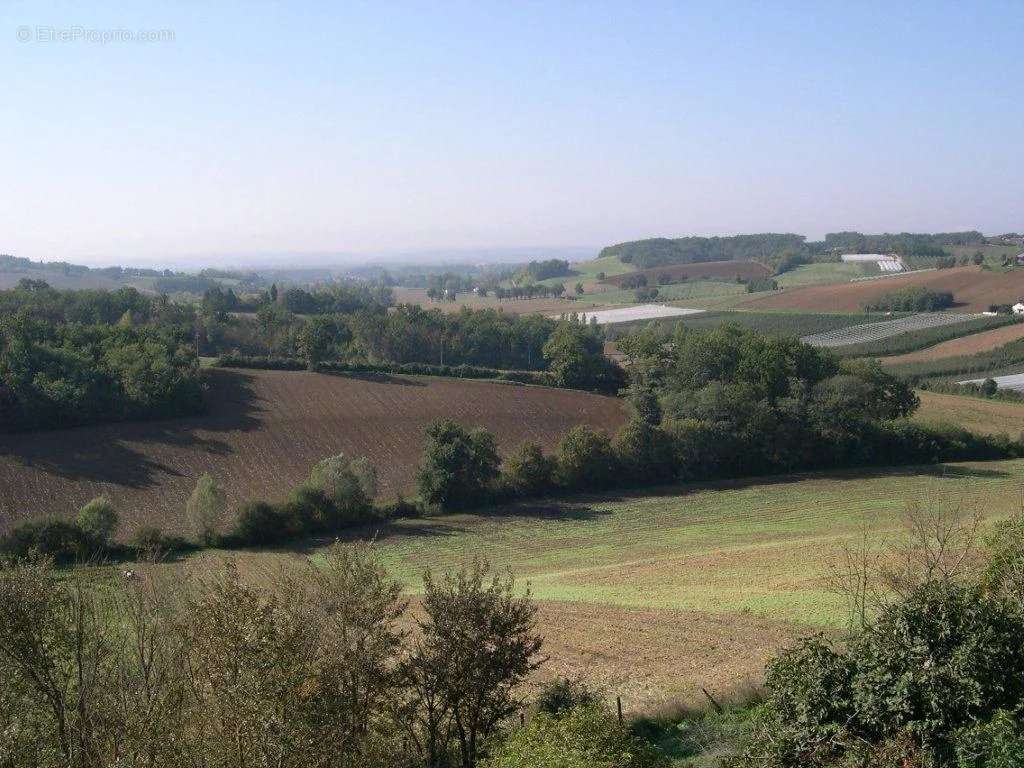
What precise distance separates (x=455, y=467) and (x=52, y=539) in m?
18.3

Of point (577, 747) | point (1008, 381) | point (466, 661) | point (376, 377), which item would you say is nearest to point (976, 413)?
point (1008, 381)

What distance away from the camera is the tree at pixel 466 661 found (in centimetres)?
1373

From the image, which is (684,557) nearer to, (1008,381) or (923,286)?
(1008,381)

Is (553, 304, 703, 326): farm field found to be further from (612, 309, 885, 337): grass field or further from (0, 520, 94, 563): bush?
(0, 520, 94, 563): bush

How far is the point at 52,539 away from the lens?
123 ft

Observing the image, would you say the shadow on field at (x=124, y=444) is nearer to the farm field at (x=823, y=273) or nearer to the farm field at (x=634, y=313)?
the farm field at (x=634, y=313)

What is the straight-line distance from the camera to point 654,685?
64.5 feet

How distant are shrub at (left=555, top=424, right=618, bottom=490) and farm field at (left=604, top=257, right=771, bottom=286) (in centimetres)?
11180

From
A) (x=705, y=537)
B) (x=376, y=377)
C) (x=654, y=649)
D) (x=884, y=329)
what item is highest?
(x=884, y=329)

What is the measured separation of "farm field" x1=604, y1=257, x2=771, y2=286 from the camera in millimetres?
159375

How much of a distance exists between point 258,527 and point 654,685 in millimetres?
25424

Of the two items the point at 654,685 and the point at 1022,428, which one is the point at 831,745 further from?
the point at 1022,428

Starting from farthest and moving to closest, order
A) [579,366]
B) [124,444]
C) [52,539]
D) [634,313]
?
1. [634,313]
2. [579,366]
3. [124,444]
4. [52,539]

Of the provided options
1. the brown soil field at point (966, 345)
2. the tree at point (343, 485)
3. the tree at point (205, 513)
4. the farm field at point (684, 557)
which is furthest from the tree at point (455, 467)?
the brown soil field at point (966, 345)
